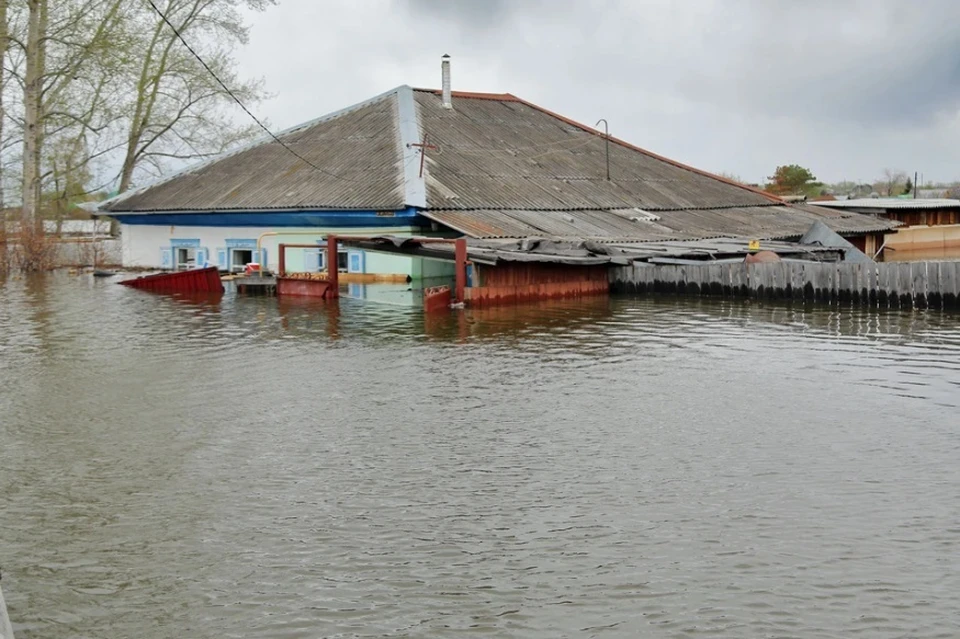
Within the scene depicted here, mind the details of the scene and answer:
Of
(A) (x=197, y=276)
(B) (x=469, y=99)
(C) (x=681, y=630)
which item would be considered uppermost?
(B) (x=469, y=99)

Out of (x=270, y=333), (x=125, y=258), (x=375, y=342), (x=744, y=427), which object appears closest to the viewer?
(x=744, y=427)

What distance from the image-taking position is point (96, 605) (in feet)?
24.4

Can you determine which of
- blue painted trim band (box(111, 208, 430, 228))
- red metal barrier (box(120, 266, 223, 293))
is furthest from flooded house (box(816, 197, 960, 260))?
red metal barrier (box(120, 266, 223, 293))

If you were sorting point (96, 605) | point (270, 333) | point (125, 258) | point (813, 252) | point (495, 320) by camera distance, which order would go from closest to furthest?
point (96, 605) → point (270, 333) → point (495, 320) → point (813, 252) → point (125, 258)

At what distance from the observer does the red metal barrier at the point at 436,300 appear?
2538 centimetres

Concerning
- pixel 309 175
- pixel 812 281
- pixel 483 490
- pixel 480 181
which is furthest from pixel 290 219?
pixel 483 490

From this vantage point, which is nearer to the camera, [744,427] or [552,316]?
[744,427]

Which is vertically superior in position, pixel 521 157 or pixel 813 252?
pixel 521 157

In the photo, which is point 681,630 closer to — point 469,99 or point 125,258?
point 125,258

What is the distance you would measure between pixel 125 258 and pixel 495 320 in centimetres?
2148

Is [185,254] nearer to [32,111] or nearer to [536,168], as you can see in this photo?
[32,111]

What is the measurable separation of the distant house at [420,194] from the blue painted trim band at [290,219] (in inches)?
2.0

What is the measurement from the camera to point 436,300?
2573 centimetres

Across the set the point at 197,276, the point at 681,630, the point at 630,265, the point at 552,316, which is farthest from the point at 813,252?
the point at 681,630
